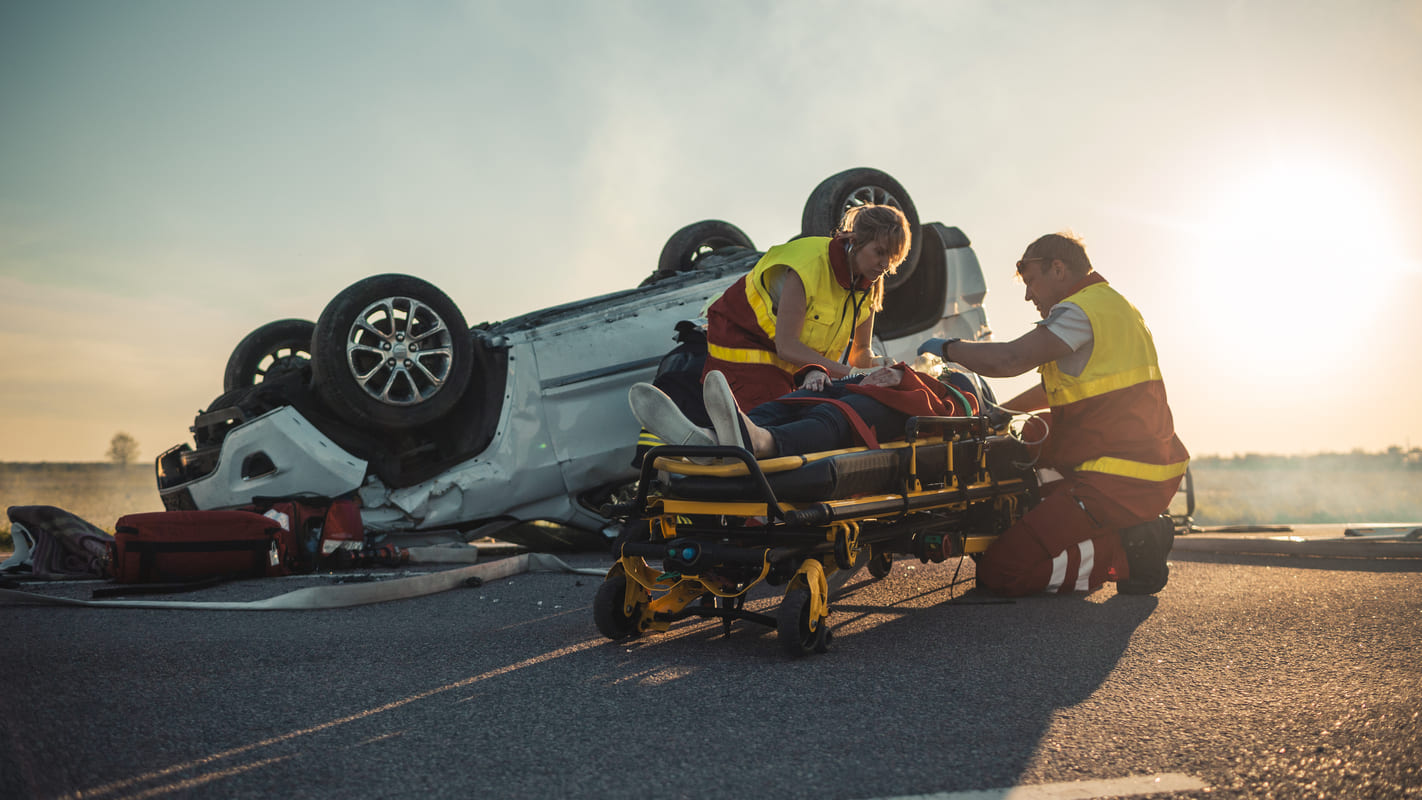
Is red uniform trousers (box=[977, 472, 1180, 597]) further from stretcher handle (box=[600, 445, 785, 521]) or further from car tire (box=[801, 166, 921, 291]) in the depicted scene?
car tire (box=[801, 166, 921, 291])

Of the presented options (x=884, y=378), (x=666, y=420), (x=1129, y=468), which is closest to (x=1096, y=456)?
(x=1129, y=468)

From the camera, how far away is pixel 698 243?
25.5 ft

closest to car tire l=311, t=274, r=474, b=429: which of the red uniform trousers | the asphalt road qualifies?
the asphalt road

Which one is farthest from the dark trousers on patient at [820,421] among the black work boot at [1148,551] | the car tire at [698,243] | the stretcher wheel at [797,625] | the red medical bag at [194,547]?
the car tire at [698,243]

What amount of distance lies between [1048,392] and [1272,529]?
3.74 meters

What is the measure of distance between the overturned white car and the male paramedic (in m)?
2.56

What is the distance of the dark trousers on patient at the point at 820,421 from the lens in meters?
3.04

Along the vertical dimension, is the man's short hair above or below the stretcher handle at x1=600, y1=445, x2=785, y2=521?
above

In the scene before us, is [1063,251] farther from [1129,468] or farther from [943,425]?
[943,425]

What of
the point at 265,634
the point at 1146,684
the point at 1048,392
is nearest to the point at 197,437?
the point at 265,634

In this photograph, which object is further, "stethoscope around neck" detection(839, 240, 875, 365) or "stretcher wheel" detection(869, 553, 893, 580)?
"stretcher wheel" detection(869, 553, 893, 580)

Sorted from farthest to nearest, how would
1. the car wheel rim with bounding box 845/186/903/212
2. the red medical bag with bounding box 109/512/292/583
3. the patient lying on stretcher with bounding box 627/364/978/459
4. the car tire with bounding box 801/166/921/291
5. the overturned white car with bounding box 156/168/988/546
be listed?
the car wheel rim with bounding box 845/186/903/212
the car tire with bounding box 801/166/921/291
the overturned white car with bounding box 156/168/988/546
the red medical bag with bounding box 109/512/292/583
the patient lying on stretcher with bounding box 627/364/978/459

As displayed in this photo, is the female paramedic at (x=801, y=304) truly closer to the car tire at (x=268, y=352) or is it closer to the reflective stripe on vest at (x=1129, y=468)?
the reflective stripe on vest at (x=1129, y=468)

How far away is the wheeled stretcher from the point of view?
2838mm
